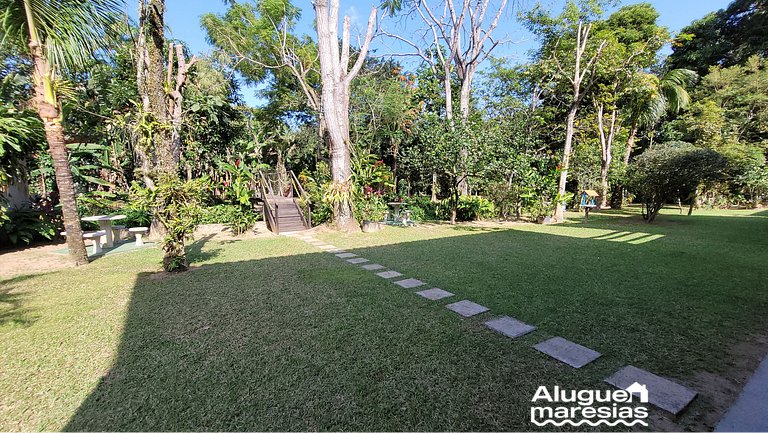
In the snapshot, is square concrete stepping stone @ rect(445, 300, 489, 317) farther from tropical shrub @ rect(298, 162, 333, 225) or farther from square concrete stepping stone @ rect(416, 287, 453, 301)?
tropical shrub @ rect(298, 162, 333, 225)

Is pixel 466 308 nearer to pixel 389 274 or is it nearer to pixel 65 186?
pixel 389 274

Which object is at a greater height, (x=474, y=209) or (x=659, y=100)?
(x=659, y=100)

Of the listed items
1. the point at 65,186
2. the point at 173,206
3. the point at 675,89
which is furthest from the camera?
the point at 675,89

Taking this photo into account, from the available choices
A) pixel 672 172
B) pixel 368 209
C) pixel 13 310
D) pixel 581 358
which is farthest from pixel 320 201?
pixel 672 172

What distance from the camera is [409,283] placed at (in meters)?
4.07

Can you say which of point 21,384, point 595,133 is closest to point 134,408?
point 21,384

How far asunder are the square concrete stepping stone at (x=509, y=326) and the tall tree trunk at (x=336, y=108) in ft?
19.7

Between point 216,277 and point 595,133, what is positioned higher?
point 595,133

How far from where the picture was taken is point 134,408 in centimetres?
180

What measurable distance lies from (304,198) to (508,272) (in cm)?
711

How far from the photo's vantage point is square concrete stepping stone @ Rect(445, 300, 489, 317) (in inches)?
121

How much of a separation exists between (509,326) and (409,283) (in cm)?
154

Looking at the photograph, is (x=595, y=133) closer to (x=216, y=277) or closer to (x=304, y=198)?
(x=304, y=198)

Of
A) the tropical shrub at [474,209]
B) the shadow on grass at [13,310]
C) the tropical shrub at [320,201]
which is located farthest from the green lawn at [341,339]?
the tropical shrub at [474,209]
